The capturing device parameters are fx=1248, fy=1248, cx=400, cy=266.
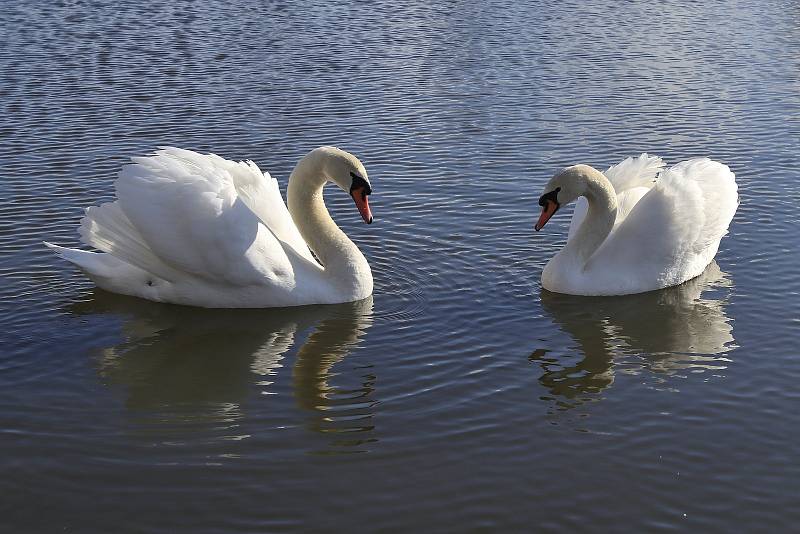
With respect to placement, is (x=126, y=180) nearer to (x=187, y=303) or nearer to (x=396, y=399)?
(x=187, y=303)

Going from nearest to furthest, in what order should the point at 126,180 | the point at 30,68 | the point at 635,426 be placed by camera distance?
the point at 635,426
the point at 126,180
the point at 30,68

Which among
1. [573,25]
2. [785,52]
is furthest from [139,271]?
[573,25]

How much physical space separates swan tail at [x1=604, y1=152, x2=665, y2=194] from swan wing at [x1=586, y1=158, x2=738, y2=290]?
1.57 ft

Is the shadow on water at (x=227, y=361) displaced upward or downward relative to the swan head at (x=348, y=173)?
downward

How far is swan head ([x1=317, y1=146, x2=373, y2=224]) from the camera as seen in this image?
31.5ft

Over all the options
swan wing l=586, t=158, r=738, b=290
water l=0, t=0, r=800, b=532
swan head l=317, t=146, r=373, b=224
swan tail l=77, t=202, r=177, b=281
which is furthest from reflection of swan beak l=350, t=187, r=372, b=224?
swan wing l=586, t=158, r=738, b=290

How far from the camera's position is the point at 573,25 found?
23594 millimetres

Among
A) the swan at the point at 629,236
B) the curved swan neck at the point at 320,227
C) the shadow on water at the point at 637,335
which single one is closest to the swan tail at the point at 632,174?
the swan at the point at 629,236

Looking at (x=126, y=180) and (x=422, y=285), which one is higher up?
(x=126, y=180)

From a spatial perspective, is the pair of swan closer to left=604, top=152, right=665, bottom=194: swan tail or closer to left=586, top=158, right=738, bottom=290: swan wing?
left=586, top=158, right=738, bottom=290: swan wing

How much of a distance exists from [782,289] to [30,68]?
1248 cm

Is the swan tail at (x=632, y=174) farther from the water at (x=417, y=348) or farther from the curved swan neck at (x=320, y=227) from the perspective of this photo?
the curved swan neck at (x=320, y=227)

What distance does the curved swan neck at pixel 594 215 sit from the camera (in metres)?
9.89

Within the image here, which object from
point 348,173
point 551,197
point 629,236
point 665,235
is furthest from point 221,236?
point 665,235
